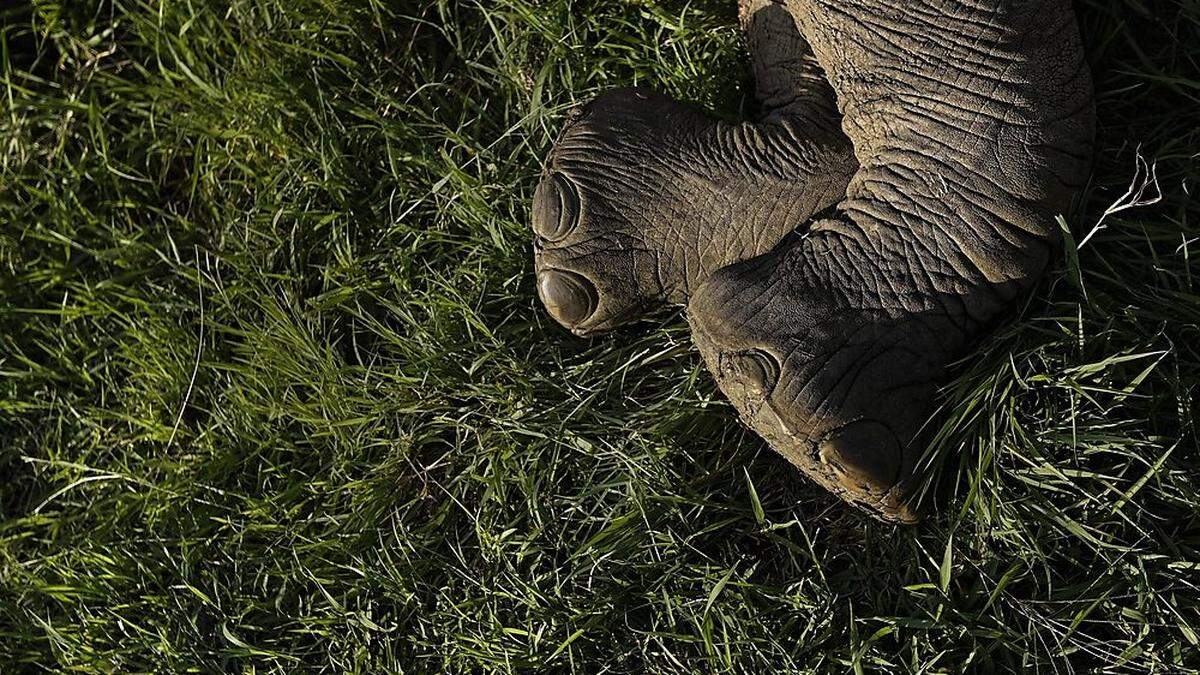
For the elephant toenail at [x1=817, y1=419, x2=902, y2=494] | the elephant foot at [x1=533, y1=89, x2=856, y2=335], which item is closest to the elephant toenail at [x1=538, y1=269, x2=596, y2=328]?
the elephant foot at [x1=533, y1=89, x2=856, y2=335]

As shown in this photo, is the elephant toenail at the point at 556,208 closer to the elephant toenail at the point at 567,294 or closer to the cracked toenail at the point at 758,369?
the elephant toenail at the point at 567,294

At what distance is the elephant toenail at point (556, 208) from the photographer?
278cm

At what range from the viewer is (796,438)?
2494 millimetres

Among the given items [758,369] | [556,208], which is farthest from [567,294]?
[758,369]

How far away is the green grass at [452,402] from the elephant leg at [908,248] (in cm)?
16

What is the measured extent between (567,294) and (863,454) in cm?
84

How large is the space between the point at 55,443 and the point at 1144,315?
10.8 ft

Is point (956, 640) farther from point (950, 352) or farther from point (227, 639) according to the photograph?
point (227, 639)

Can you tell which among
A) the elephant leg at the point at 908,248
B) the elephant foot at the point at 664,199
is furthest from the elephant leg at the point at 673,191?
the elephant leg at the point at 908,248

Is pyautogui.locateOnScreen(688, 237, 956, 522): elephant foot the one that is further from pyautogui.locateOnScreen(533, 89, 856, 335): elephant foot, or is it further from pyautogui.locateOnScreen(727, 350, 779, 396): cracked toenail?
pyautogui.locateOnScreen(533, 89, 856, 335): elephant foot

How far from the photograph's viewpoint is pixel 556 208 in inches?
110

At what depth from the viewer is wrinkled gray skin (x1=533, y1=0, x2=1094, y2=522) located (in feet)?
8.19

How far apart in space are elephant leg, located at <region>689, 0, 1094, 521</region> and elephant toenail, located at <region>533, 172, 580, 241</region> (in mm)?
418

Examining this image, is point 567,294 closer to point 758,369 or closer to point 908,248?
point 758,369
